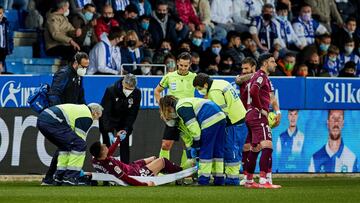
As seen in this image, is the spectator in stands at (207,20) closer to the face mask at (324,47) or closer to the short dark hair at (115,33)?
the face mask at (324,47)

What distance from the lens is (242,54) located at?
32.6 meters

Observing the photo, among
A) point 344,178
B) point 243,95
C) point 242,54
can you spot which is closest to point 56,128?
point 243,95

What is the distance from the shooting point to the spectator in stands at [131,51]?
30.2 meters

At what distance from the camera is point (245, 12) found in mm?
34500

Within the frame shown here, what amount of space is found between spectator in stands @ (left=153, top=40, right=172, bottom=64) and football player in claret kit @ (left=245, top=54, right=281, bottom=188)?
832 cm

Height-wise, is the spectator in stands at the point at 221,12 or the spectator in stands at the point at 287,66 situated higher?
the spectator in stands at the point at 221,12

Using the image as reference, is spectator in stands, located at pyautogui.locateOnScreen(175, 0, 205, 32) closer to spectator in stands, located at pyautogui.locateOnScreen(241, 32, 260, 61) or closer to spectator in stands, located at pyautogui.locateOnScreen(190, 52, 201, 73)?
spectator in stands, located at pyautogui.locateOnScreen(241, 32, 260, 61)

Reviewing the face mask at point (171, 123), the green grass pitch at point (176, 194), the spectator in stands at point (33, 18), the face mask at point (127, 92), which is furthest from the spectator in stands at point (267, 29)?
the face mask at point (171, 123)

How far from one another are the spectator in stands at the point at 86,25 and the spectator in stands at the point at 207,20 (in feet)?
12.1

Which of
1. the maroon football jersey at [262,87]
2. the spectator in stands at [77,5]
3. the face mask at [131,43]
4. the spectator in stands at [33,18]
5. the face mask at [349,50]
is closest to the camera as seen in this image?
the maroon football jersey at [262,87]

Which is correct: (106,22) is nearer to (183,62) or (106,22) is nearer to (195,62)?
(195,62)

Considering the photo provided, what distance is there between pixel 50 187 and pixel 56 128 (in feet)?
3.67

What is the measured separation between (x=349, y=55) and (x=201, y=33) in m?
4.25

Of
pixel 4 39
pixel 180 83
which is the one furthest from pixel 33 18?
pixel 180 83
